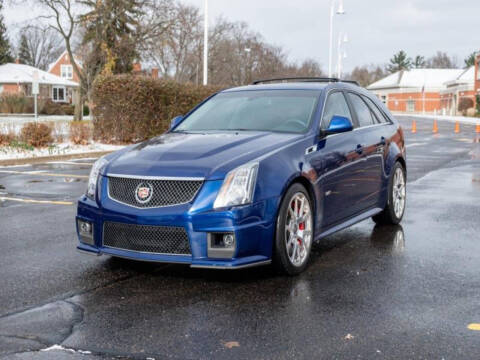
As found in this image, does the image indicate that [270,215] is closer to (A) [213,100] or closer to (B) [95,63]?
(A) [213,100]

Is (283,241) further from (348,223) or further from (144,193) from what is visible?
(348,223)

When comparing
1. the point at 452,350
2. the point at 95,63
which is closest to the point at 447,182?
the point at 452,350

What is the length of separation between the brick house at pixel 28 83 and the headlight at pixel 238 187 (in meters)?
60.9

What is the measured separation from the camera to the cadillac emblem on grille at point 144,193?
5.10m

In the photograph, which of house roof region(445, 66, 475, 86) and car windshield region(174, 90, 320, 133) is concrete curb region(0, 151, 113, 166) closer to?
car windshield region(174, 90, 320, 133)

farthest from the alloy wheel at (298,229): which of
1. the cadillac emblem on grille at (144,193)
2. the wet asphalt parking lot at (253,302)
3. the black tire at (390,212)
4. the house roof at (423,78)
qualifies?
the house roof at (423,78)

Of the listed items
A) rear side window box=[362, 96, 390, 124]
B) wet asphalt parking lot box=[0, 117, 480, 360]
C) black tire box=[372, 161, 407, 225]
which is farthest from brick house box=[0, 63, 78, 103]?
wet asphalt parking lot box=[0, 117, 480, 360]

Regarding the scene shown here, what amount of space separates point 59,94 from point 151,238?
70.5 meters

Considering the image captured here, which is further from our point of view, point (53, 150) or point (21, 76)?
point (21, 76)

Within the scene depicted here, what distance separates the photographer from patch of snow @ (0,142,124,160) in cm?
1803

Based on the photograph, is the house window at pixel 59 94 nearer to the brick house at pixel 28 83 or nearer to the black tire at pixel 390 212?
the brick house at pixel 28 83

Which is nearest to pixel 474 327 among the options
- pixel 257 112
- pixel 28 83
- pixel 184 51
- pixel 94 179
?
pixel 257 112

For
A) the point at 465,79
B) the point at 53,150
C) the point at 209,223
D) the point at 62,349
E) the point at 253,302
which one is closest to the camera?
the point at 62,349

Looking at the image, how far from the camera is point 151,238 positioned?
505cm
